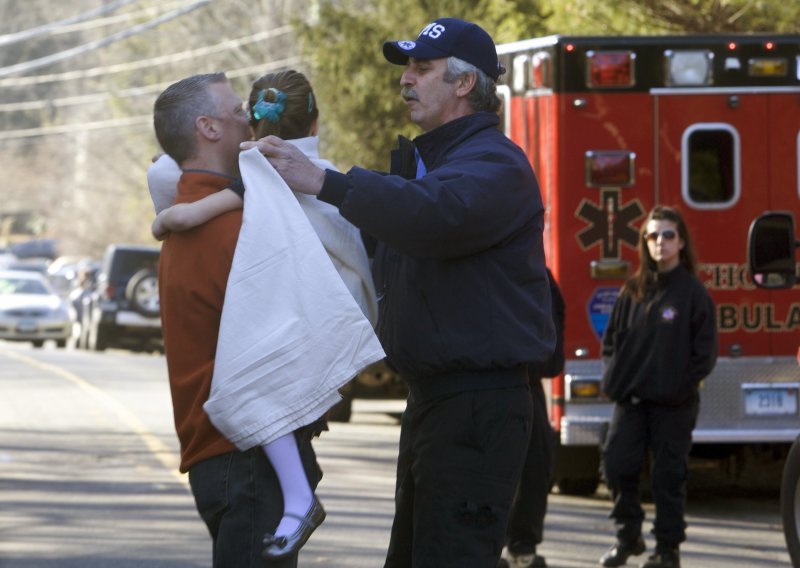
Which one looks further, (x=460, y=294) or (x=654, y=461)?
(x=654, y=461)

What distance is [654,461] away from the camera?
8.85 metres

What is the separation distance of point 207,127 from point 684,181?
689 centimetres

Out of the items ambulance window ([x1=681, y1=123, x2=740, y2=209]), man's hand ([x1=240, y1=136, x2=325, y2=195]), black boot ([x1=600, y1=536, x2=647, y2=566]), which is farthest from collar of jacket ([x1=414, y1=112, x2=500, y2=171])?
ambulance window ([x1=681, y1=123, x2=740, y2=209])

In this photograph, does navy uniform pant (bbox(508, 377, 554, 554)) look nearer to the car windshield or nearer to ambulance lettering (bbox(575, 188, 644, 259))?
ambulance lettering (bbox(575, 188, 644, 259))

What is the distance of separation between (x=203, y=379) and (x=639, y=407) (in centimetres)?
490

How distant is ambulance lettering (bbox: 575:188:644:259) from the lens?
10.8 metres

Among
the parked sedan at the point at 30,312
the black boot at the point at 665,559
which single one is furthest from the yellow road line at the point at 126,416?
the parked sedan at the point at 30,312

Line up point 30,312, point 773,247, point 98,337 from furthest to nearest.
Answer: point 30,312 → point 98,337 → point 773,247

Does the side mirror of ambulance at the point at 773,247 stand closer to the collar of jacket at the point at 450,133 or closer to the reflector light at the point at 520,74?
the collar of jacket at the point at 450,133

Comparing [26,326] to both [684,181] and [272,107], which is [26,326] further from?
[272,107]

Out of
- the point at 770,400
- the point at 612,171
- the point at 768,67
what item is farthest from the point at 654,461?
the point at 768,67

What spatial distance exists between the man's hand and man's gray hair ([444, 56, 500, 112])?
0.52 metres

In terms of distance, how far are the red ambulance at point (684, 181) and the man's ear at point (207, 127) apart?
21.4 feet

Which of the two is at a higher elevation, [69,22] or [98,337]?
[69,22]
